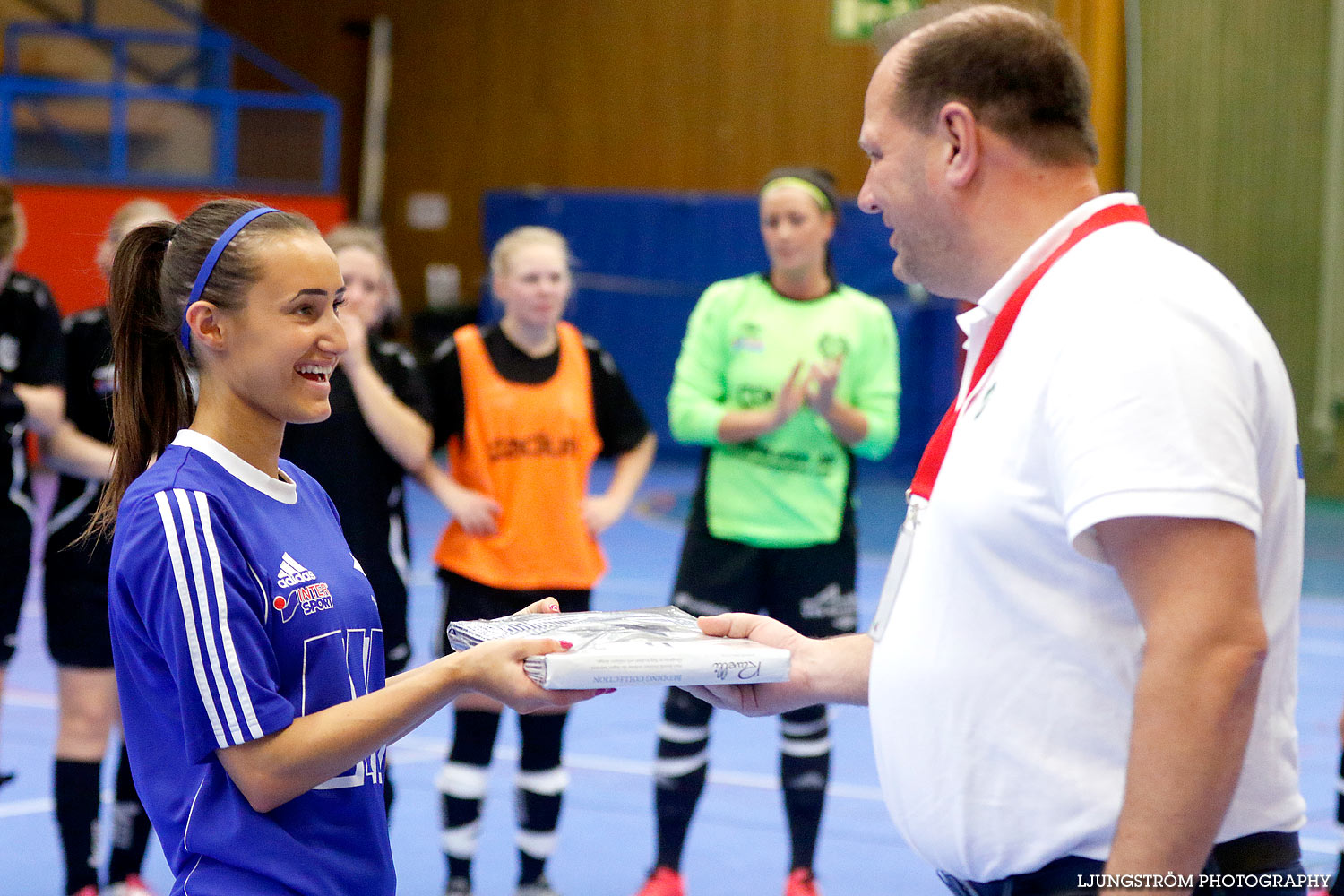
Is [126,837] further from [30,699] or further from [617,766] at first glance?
[30,699]

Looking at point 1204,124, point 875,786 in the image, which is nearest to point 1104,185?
point 1204,124

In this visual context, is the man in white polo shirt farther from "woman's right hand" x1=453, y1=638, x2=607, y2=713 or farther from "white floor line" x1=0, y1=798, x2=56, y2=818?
"white floor line" x1=0, y1=798, x2=56, y2=818

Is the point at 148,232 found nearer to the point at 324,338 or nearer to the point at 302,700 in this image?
the point at 324,338

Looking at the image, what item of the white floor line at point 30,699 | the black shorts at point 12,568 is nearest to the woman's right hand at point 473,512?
the black shorts at point 12,568

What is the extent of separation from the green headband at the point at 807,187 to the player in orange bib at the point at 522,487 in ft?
2.23

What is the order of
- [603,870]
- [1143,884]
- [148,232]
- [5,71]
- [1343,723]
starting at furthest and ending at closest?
[5,71]
[603,870]
[1343,723]
[148,232]
[1143,884]

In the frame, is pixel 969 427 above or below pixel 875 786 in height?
above

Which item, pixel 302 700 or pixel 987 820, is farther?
pixel 302 700

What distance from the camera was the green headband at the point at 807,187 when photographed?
166 inches

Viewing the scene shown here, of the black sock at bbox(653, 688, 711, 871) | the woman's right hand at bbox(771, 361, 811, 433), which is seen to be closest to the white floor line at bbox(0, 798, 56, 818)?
the black sock at bbox(653, 688, 711, 871)

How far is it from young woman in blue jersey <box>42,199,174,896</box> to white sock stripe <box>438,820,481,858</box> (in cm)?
81

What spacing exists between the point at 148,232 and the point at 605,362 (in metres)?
2.37

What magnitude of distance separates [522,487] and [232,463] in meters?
2.17

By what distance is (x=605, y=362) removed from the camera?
4348mm
